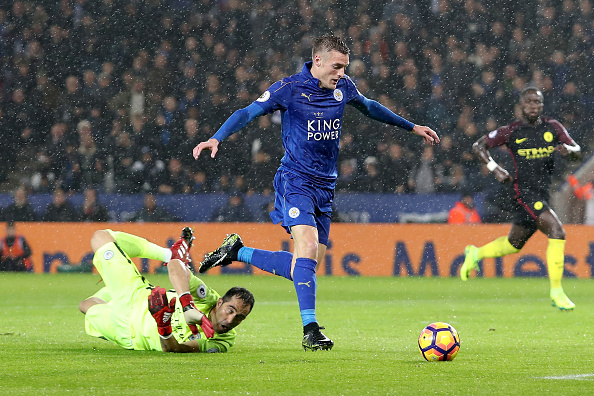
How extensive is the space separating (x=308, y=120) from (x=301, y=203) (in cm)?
53

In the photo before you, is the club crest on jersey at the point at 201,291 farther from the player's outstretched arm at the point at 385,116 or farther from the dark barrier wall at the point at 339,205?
the dark barrier wall at the point at 339,205

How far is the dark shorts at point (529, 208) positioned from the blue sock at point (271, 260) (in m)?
4.10

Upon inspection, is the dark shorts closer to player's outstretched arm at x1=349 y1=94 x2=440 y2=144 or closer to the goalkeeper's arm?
player's outstretched arm at x1=349 y1=94 x2=440 y2=144

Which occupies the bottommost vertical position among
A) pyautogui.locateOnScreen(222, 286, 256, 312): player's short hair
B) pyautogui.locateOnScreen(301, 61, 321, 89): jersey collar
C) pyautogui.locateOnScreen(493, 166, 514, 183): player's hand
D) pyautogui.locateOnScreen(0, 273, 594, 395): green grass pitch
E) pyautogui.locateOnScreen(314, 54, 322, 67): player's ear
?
pyautogui.locateOnScreen(0, 273, 594, 395): green grass pitch

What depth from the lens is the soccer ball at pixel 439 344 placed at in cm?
517

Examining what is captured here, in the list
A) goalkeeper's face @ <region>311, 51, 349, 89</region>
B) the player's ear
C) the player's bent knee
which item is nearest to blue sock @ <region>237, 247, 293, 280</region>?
the player's bent knee

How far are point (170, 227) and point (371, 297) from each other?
4.57m

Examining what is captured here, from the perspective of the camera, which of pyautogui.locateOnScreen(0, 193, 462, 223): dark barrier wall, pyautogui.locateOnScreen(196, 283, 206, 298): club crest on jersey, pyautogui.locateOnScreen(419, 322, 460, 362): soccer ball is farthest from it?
pyautogui.locateOnScreen(0, 193, 462, 223): dark barrier wall

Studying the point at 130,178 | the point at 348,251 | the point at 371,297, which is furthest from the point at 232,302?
the point at 130,178

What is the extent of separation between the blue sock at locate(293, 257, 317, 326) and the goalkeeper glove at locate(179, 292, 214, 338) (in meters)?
0.65

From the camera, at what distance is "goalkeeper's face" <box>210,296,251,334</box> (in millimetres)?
5441

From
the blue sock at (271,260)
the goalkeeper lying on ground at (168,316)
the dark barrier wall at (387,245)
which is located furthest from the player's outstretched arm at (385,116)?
the dark barrier wall at (387,245)

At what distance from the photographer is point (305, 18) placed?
17391mm

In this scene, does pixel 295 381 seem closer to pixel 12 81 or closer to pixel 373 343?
pixel 373 343
